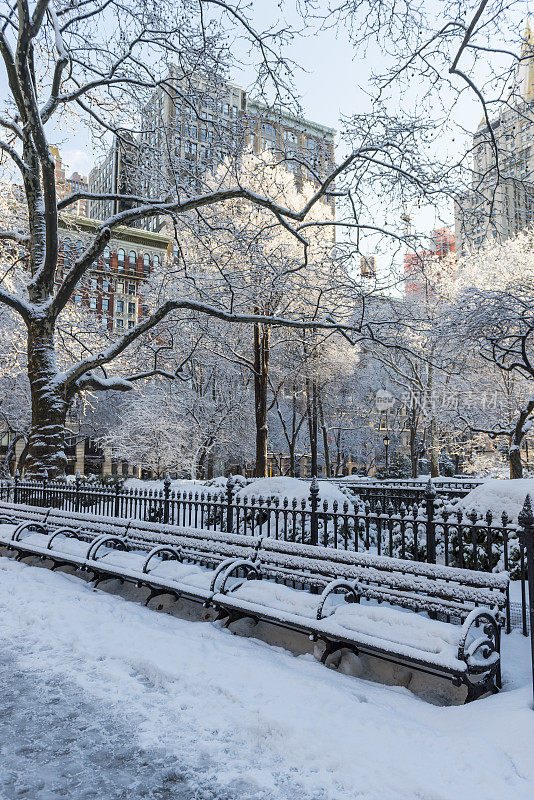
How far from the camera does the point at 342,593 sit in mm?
7043

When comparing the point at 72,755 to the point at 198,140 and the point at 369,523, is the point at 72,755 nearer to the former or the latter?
the point at 369,523

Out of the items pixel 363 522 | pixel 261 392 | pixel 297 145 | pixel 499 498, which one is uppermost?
pixel 297 145

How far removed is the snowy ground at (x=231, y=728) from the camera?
3.00 meters

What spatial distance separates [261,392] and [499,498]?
47.9 feet

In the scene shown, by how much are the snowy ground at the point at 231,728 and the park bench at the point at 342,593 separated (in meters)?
0.32

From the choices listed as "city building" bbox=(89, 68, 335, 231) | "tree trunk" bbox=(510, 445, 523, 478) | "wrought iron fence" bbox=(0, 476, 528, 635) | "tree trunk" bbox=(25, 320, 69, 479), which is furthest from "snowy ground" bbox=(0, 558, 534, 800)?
"tree trunk" bbox=(510, 445, 523, 478)

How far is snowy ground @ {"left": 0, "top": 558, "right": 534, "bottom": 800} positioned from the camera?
9.84 ft

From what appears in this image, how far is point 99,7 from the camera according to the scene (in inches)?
485

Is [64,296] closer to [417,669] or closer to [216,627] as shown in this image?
[216,627]

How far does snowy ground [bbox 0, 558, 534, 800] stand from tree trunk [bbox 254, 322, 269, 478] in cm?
1637

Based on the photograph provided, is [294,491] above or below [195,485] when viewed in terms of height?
above

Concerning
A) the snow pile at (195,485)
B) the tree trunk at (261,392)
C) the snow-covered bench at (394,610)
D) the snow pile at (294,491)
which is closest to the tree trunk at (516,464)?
the tree trunk at (261,392)

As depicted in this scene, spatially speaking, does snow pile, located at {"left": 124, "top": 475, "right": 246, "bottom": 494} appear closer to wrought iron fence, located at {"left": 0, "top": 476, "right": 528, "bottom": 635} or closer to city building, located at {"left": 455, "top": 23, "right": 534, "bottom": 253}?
wrought iron fence, located at {"left": 0, "top": 476, "right": 528, "bottom": 635}

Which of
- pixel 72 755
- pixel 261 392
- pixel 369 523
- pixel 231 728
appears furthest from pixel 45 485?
pixel 261 392
